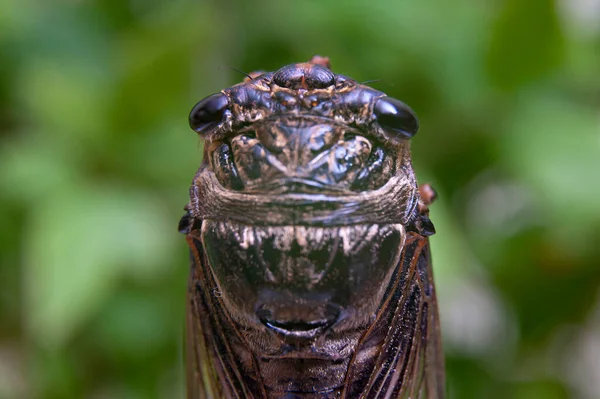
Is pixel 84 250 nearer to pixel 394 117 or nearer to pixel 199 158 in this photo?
pixel 199 158

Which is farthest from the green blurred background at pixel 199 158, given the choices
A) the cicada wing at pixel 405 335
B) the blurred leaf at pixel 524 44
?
the cicada wing at pixel 405 335

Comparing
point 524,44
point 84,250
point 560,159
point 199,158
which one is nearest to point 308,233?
point 84,250

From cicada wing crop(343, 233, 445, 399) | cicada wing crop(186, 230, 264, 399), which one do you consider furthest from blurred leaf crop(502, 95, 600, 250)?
cicada wing crop(186, 230, 264, 399)

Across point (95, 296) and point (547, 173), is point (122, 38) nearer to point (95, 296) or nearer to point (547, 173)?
point (95, 296)

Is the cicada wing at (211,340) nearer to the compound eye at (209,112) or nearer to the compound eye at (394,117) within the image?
the compound eye at (209,112)

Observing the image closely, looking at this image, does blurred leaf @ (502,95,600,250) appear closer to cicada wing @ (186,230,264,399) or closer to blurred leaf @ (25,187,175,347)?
blurred leaf @ (25,187,175,347)
